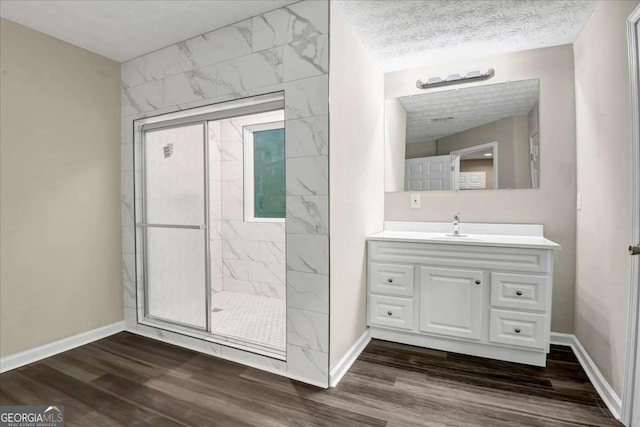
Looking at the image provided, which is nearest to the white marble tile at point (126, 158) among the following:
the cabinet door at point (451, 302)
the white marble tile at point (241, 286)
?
the white marble tile at point (241, 286)

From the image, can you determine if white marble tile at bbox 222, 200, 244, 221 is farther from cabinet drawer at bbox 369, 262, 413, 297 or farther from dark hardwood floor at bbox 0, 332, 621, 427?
cabinet drawer at bbox 369, 262, 413, 297

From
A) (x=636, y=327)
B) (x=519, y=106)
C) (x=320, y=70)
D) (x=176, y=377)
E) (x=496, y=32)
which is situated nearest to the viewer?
(x=636, y=327)

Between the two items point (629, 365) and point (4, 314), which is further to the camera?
point (4, 314)

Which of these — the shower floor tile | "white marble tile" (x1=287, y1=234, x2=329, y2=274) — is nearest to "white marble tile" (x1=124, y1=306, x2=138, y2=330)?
the shower floor tile

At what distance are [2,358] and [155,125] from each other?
208 cm

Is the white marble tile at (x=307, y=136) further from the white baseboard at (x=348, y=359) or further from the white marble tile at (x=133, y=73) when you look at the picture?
the white marble tile at (x=133, y=73)

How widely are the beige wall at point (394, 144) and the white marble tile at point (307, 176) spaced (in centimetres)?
140

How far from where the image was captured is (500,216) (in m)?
2.83

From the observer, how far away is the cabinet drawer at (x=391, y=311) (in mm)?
2574

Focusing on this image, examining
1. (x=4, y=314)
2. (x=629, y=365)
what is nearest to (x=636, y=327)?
(x=629, y=365)

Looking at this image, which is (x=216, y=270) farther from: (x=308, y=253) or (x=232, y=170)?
(x=308, y=253)

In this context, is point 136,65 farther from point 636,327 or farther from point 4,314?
point 636,327

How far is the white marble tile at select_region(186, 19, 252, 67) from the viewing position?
7.41ft

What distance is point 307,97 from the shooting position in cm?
204
